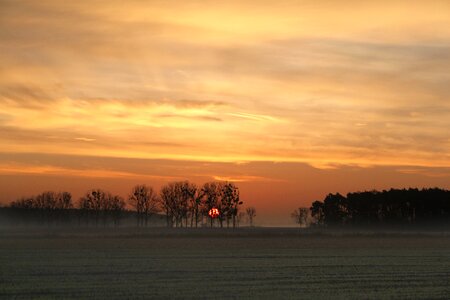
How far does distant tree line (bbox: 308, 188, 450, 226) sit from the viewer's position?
536 ft

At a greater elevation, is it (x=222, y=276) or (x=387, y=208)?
(x=387, y=208)

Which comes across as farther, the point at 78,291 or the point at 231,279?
the point at 231,279

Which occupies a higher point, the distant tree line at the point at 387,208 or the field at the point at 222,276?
the distant tree line at the point at 387,208

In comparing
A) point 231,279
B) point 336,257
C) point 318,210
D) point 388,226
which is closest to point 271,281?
point 231,279

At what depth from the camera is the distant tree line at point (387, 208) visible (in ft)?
536

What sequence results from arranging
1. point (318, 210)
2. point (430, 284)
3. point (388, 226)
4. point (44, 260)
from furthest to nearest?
point (318, 210) < point (388, 226) < point (44, 260) < point (430, 284)

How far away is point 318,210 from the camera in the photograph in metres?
187

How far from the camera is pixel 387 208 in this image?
17175cm

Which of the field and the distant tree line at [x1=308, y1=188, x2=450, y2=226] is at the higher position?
the distant tree line at [x1=308, y1=188, x2=450, y2=226]

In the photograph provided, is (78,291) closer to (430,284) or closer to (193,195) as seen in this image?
(430,284)

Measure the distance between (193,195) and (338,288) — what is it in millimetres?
147470

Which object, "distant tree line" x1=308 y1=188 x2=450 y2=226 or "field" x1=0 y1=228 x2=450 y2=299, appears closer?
"field" x1=0 y1=228 x2=450 y2=299

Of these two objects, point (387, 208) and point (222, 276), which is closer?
point (222, 276)

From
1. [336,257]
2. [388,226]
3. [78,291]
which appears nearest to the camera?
[78,291]
